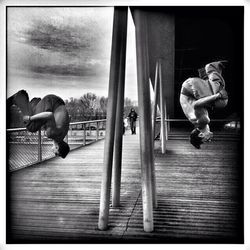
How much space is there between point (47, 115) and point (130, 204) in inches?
46.2

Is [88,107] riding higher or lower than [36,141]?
higher

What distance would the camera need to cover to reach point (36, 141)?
2.44 m

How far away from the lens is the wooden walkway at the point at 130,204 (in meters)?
2.13

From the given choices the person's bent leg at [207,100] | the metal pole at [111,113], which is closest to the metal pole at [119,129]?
the metal pole at [111,113]

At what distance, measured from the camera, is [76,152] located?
273 centimetres

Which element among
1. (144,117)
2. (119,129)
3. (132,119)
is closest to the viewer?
(144,117)

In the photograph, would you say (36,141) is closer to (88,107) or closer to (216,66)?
(88,107)

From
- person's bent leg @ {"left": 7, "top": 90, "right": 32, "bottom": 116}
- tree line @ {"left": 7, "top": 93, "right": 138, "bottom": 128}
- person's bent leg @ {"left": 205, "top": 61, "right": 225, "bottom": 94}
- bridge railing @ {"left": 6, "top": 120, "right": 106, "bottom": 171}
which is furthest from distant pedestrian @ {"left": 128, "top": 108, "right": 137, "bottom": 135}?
person's bent leg @ {"left": 7, "top": 90, "right": 32, "bottom": 116}

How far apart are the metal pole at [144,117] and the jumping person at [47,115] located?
805 millimetres

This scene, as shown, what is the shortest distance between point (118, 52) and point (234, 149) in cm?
133

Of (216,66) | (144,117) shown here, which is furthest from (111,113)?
(216,66)

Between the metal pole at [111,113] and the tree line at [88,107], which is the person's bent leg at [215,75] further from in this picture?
the metal pole at [111,113]
